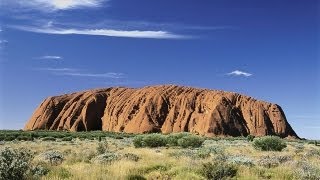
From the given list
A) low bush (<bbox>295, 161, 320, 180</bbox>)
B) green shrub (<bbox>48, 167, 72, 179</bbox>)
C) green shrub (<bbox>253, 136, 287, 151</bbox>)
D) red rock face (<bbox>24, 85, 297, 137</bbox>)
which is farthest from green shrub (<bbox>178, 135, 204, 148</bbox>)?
red rock face (<bbox>24, 85, 297, 137</bbox>)

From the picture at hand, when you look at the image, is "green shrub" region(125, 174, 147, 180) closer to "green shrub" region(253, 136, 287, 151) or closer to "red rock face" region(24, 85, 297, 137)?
"green shrub" region(253, 136, 287, 151)

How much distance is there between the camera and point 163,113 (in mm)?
113938

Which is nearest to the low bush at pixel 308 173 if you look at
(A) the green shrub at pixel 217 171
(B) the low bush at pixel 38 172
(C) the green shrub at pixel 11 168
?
(A) the green shrub at pixel 217 171

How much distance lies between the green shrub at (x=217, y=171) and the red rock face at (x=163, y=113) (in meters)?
87.4

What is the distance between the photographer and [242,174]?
48.3ft

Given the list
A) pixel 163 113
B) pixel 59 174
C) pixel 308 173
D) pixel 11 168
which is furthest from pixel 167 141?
pixel 163 113

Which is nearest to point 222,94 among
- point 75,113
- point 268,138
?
point 75,113

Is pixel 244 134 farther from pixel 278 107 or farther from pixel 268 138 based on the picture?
pixel 268 138

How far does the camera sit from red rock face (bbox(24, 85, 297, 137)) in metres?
108

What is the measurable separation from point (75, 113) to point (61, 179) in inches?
4262

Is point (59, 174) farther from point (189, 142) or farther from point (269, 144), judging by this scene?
point (269, 144)

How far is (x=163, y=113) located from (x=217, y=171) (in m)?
99.7

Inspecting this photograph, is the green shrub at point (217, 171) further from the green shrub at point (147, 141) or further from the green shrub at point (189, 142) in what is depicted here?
the green shrub at point (147, 141)

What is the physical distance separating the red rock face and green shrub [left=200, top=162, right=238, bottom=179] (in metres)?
87.4
